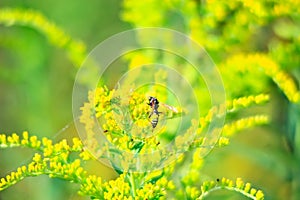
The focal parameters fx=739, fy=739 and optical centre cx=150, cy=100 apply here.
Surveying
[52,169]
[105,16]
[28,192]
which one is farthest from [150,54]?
[105,16]

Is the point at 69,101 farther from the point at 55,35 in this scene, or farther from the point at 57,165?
the point at 57,165

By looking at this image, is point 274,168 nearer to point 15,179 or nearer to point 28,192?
point 28,192

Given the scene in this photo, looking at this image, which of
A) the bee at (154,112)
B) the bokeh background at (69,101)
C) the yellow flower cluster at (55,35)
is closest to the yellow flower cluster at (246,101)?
the bee at (154,112)

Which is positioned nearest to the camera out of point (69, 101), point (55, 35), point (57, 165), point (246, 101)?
point (57, 165)

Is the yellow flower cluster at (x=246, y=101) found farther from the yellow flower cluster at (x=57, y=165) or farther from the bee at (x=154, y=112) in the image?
the yellow flower cluster at (x=57, y=165)

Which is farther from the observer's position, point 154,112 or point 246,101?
point 246,101

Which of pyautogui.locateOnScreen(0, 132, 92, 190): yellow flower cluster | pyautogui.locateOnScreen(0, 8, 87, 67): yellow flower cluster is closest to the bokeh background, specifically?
pyautogui.locateOnScreen(0, 132, 92, 190): yellow flower cluster

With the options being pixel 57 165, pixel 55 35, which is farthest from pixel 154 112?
pixel 55 35

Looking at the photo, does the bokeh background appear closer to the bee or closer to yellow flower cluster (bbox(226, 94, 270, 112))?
the bee
